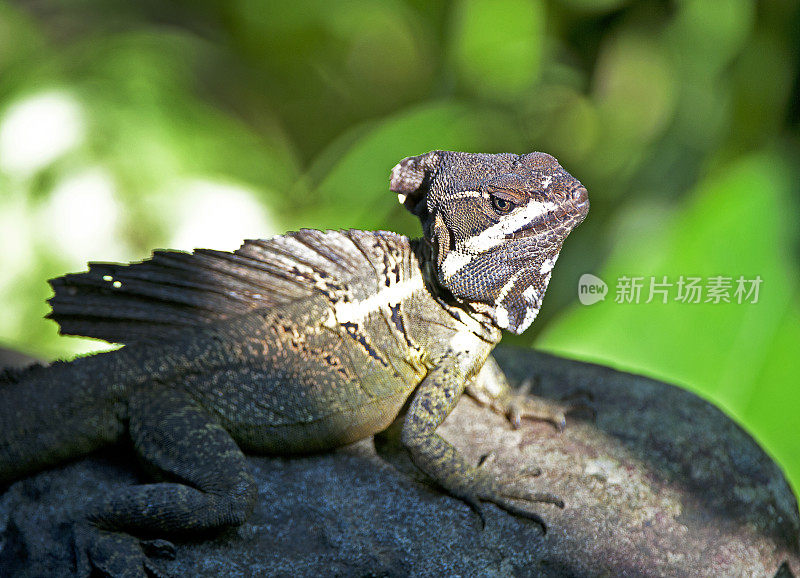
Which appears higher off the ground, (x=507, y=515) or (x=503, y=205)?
(x=503, y=205)

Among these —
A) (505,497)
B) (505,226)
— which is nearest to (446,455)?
(505,497)

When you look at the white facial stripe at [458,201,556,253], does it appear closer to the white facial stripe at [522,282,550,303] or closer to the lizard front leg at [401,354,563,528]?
the white facial stripe at [522,282,550,303]

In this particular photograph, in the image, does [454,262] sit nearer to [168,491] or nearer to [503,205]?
[503,205]

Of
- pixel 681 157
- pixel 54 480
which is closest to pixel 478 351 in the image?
pixel 54 480

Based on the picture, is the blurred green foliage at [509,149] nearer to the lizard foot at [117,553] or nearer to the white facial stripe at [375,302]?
the white facial stripe at [375,302]

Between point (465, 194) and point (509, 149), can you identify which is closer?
point (465, 194)

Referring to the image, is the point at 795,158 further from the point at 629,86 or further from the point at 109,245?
the point at 109,245

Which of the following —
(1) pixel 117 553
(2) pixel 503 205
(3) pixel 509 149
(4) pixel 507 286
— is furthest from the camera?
(3) pixel 509 149
